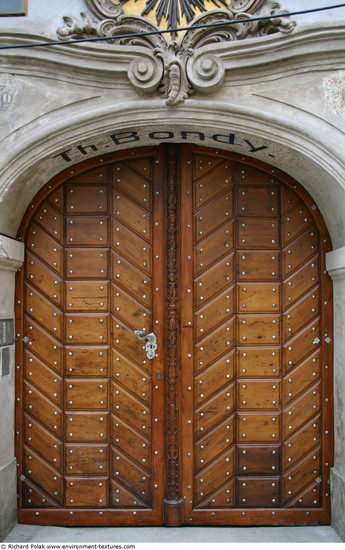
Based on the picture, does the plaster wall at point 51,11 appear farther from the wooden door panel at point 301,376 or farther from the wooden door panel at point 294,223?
the wooden door panel at point 301,376

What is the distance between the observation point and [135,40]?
3.49 metres

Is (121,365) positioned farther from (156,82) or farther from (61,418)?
(156,82)

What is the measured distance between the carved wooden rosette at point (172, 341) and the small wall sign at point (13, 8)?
55.7 inches

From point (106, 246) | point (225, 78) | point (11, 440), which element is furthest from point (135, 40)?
point (11, 440)

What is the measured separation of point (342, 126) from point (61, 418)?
9.87ft

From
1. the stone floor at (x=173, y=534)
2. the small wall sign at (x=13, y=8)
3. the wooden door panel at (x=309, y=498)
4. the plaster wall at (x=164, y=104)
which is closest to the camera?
the plaster wall at (x=164, y=104)

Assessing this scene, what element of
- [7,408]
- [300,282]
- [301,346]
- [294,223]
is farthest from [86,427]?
[294,223]

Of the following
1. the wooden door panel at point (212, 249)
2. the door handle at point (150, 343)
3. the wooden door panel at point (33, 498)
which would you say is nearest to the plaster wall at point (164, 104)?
the wooden door panel at point (33, 498)

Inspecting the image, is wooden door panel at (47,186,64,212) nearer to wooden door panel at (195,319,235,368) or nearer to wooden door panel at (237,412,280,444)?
wooden door panel at (195,319,235,368)

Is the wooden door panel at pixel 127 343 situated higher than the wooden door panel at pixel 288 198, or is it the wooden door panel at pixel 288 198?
the wooden door panel at pixel 288 198

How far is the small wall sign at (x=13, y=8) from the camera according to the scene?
11.6 feet

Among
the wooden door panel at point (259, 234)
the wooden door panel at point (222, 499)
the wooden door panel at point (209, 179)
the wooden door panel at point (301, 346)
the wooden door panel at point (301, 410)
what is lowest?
the wooden door panel at point (222, 499)

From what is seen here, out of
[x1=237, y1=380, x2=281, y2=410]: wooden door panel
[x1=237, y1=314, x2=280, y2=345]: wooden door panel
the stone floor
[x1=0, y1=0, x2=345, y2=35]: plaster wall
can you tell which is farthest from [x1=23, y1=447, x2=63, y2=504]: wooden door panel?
[x1=0, y1=0, x2=345, y2=35]: plaster wall

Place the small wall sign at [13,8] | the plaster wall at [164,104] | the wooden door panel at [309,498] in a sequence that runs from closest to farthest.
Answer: the plaster wall at [164,104]
the small wall sign at [13,8]
the wooden door panel at [309,498]
